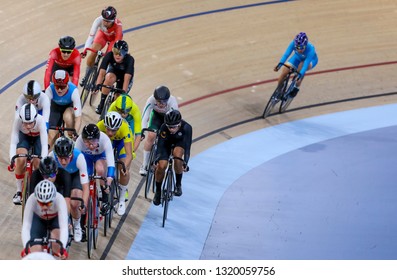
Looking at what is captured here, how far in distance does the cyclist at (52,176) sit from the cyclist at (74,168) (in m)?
0.05

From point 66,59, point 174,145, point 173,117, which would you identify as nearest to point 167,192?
point 174,145

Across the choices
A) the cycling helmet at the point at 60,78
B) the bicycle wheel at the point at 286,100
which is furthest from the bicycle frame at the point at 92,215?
the bicycle wheel at the point at 286,100

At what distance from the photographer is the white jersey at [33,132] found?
8.51 m

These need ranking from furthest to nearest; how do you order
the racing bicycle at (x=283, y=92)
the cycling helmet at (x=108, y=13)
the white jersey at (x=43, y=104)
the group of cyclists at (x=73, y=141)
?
the racing bicycle at (x=283, y=92)
the cycling helmet at (x=108, y=13)
the white jersey at (x=43, y=104)
the group of cyclists at (x=73, y=141)

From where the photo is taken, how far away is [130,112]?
9453mm

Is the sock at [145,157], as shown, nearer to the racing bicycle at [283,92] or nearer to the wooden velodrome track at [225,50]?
the wooden velodrome track at [225,50]

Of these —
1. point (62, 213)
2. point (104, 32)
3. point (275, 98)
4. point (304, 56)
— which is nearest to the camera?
point (62, 213)

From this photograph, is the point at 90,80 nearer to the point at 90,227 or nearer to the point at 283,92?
the point at 283,92

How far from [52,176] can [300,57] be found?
503 centimetres

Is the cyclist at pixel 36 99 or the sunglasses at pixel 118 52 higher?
the cyclist at pixel 36 99

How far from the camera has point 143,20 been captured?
45.6ft

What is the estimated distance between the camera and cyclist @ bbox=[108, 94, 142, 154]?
9.34 metres
